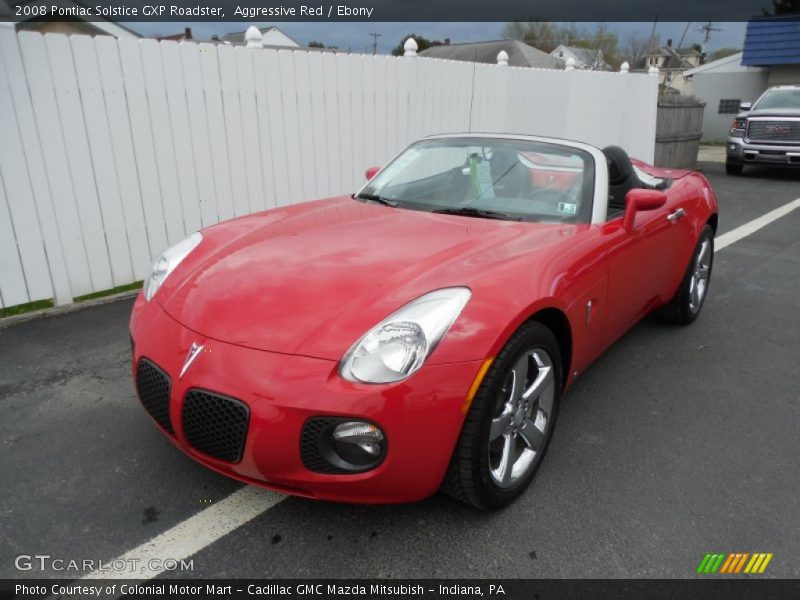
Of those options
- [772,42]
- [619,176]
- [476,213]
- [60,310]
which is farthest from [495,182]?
[772,42]

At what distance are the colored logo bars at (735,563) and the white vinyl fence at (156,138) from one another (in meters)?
4.58

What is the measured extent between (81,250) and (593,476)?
412 centimetres

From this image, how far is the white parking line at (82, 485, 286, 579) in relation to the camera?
6.71 feet

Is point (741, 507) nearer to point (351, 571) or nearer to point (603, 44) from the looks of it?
point (351, 571)

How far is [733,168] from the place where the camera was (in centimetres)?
1368

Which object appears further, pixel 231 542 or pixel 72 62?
pixel 72 62

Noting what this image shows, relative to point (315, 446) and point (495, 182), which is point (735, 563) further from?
point (495, 182)

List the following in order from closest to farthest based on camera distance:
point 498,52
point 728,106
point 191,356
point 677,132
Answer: point 191,356 → point 677,132 → point 728,106 → point 498,52

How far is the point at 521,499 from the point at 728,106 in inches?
1000

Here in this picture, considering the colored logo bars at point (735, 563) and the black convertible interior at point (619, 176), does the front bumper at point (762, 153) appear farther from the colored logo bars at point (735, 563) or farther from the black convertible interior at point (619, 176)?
the colored logo bars at point (735, 563)

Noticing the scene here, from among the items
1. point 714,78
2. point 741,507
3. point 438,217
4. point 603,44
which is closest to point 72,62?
point 438,217

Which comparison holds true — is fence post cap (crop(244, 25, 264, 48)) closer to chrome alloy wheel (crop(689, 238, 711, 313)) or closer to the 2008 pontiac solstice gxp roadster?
the 2008 pontiac solstice gxp roadster

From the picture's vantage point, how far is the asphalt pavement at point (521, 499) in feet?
6.95

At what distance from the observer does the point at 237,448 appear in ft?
6.62
